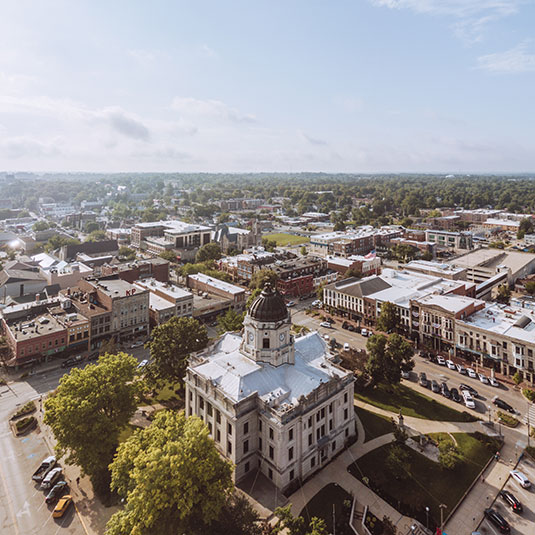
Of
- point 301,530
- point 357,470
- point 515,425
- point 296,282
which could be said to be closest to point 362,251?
point 296,282

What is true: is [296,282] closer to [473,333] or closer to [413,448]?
[473,333]

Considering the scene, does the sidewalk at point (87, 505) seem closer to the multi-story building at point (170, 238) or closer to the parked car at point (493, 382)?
the parked car at point (493, 382)

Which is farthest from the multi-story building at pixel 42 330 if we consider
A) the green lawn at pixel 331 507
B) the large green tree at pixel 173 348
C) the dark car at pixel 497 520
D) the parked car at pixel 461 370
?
the parked car at pixel 461 370

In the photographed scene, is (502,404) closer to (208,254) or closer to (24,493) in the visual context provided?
(24,493)

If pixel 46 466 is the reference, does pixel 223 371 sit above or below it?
above

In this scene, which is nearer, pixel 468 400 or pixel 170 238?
pixel 468 400

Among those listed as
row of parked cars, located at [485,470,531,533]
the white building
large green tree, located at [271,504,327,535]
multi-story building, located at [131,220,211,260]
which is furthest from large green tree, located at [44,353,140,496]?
multi-story building, located at [131,220,211,260]

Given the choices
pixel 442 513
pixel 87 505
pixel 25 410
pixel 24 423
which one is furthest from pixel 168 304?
pixel 442 513
